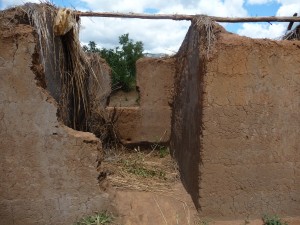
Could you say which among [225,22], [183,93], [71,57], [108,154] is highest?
[225,22]

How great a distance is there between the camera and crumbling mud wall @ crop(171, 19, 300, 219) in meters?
4.38

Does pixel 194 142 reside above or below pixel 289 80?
below

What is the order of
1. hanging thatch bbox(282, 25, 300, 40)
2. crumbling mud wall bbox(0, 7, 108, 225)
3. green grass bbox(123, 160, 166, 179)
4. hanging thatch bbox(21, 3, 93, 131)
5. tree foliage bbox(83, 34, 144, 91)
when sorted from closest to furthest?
crumbling mud wall bbox(0, 7, 108, 225), hanging thatch bbox(21, 3, 93, 131), hanging thatch bbox(282, 25, 300, 40), green grass bbox(123, 160, 166, 179), tree foliage bbox(83, 34, 144, 91)

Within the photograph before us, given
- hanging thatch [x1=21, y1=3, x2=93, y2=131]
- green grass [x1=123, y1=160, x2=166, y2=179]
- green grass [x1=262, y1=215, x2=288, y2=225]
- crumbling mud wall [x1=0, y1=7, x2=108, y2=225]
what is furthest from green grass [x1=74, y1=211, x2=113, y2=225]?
green grass [x1=262, y1=215, x2=288, y2=225]

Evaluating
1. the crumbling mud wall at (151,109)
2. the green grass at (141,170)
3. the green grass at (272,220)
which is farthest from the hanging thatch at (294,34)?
the green grass at (141,170)

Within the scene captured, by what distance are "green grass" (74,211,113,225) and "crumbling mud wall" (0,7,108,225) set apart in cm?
7

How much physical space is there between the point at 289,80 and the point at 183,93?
1.80 metres

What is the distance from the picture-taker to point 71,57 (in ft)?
16.2

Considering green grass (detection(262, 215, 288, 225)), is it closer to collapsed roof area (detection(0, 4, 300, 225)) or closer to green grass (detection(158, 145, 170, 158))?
collapsed roof area (detection(0, 4, 300, 225))

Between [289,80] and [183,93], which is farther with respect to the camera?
[183,93]

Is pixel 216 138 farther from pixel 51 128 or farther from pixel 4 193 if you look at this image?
pixel 4 193

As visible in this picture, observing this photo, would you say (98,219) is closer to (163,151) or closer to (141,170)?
(141,170)

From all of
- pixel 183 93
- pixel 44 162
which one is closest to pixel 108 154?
pixel 183 93

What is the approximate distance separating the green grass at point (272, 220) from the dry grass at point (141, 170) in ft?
4.33
